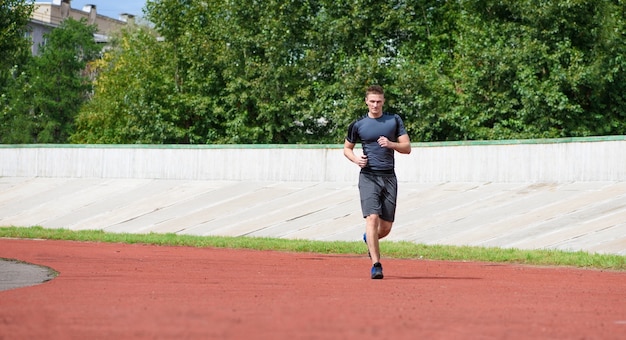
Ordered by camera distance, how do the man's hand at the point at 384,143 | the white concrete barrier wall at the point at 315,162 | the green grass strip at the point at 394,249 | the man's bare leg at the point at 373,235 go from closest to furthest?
the man's hand at the point at 384,143 < the man's bare leg at the point at 373,235 < the green grass strip at the point at 394,249 < the white concrete barrier wall at the point at 315,162

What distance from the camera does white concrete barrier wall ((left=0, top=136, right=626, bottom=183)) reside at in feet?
91.5

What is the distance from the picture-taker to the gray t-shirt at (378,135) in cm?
1266

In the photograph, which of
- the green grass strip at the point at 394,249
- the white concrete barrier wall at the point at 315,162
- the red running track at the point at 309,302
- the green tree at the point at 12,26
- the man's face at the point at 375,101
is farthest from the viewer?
the green tree at the point at 12,26

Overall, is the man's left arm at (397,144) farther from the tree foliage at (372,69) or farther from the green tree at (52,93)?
the green tree at (52,93)

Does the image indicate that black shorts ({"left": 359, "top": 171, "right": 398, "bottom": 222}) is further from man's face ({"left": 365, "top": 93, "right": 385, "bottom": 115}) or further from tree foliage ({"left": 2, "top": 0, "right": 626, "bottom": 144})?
tree foliage ({"left": 2, "top": 0, "right": 626, "bottom": 144})

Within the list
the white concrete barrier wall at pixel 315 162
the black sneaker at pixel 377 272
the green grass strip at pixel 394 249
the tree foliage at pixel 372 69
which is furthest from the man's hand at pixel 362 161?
the tree foliage at pixel 372 69

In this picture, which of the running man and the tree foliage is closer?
the running man

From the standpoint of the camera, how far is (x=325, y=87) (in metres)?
46.2

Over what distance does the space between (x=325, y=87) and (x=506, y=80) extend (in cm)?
853

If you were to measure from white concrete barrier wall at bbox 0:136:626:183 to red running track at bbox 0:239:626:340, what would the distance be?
41.2 ft

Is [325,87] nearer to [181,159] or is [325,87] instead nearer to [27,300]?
[181,159]

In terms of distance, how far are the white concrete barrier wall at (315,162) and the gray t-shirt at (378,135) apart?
1550 cm

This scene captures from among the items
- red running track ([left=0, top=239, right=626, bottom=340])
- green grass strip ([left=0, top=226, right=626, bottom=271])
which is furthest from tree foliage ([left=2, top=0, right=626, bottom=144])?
red running track ([left=0, top=239, right=626, bottom=340])

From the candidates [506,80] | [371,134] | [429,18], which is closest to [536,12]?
[506,80]
